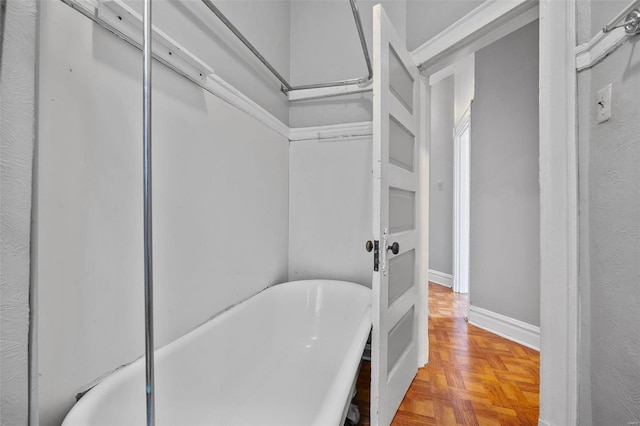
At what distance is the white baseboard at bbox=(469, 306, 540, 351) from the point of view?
6.37 ft

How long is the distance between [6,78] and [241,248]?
3.46ft

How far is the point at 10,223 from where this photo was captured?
0.54 m

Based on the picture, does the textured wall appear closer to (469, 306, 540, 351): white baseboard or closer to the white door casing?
the white door casing

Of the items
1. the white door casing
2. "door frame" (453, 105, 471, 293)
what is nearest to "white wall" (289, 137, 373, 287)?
the white door casing

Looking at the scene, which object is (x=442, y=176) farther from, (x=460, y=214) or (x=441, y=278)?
(x=441, y=278)

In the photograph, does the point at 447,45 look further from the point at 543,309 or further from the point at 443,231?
the point at 443,231

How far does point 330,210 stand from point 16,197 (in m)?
1.60

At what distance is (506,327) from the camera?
6.91 ft

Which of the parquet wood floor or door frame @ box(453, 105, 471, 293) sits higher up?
door frame @ box(453, 105, 471, 293)

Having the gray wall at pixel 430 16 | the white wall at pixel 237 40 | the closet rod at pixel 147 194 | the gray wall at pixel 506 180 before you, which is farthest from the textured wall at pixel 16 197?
the gray wall at pixel 506 180

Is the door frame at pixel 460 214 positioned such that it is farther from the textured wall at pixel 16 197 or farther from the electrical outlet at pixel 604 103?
the textured wall at pixel 16 197

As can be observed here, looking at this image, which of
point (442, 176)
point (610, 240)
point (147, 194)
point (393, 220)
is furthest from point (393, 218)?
point (442, 176)

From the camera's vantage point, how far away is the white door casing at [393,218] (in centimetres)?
107

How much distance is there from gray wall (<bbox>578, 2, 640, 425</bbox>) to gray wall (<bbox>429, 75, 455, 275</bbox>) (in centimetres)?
267
